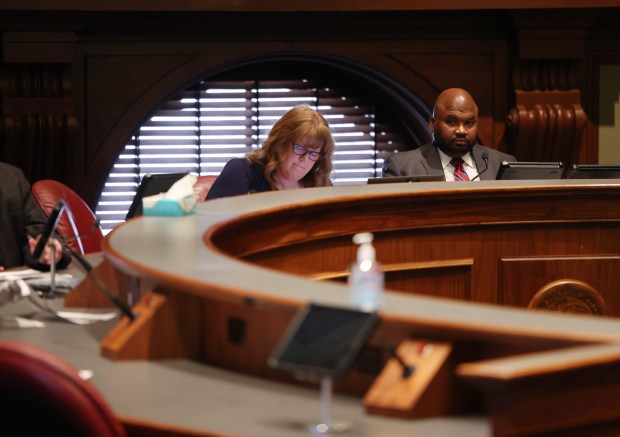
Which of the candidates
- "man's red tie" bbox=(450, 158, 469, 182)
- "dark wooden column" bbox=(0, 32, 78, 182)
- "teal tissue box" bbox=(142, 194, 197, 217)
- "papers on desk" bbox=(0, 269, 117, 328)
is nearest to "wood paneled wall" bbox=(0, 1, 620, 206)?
"dark wooden column" bbox=(0, 32, 78, 182)

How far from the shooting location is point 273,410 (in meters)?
1.93

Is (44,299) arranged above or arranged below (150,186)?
below

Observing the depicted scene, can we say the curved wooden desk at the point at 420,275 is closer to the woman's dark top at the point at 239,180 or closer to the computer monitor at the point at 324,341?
the computer monitor at the point at 324,341

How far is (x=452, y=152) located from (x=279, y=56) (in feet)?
3.34

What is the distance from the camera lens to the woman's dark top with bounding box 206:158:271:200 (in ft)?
15.5

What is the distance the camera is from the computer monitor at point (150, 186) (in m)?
3.77

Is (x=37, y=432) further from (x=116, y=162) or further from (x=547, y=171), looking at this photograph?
(x=116, y=162)

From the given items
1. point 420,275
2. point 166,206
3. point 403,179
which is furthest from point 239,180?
point 166,206

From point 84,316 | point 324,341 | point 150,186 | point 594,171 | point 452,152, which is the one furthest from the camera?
point 452,152

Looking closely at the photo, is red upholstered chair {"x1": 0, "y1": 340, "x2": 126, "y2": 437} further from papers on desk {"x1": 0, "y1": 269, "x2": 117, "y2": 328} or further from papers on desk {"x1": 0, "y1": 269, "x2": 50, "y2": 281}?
papers on desk {"x1": 0, "y1": 269, "x2": 50, "y2": 281}

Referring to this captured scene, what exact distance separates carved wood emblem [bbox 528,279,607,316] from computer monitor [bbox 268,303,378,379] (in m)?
2.69

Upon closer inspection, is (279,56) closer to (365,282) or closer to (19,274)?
(19,274)

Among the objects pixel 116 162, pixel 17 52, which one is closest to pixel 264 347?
pixel 17 52

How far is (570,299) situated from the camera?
4477mm
